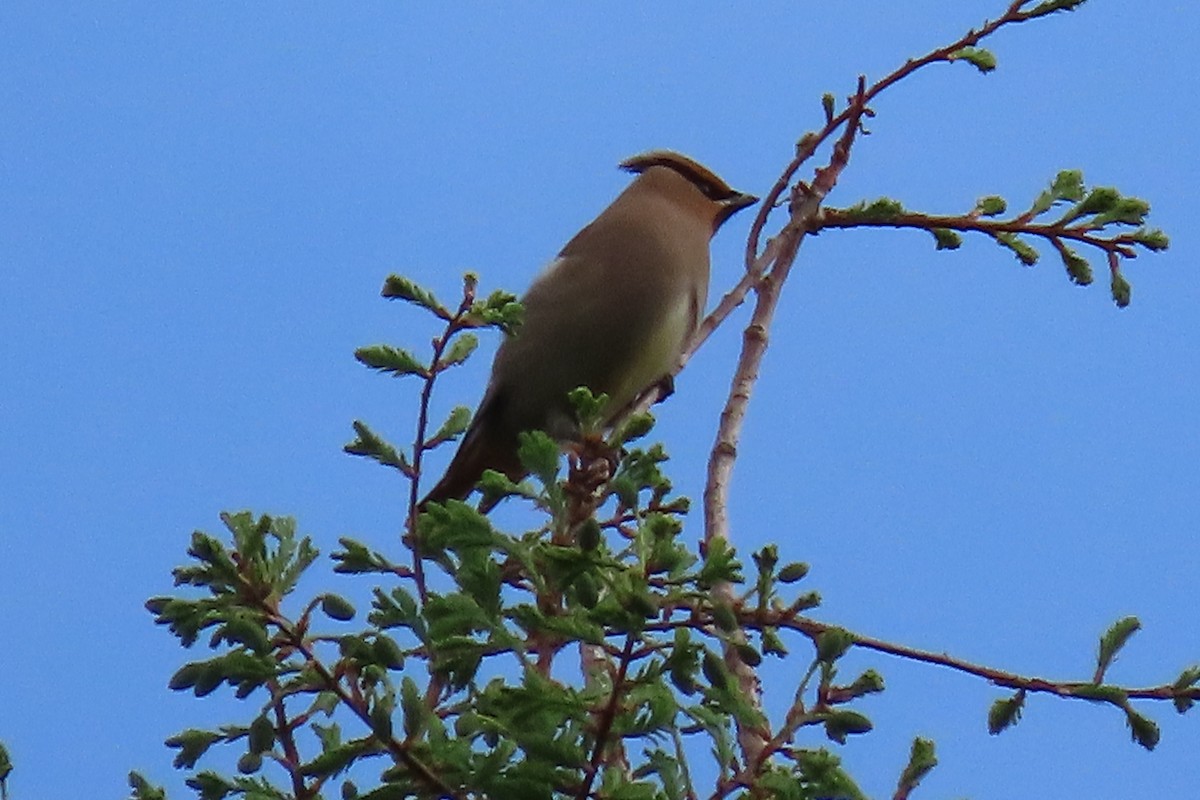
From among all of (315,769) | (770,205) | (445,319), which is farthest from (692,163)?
A: (315,769)

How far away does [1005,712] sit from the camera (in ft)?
6.78

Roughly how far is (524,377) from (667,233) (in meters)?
0.47

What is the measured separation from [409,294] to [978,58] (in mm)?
1345

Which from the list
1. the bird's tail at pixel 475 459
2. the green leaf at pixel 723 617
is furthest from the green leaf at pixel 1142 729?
the bird's tail at pixel 475 459

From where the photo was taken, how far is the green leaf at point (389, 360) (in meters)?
2.01

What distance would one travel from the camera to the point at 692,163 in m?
4.51

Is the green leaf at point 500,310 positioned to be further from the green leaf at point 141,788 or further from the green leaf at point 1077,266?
the green leaf at point 1077,266

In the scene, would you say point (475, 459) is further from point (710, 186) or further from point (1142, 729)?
point (1142, 729)

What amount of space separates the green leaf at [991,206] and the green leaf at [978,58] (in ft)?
0.67

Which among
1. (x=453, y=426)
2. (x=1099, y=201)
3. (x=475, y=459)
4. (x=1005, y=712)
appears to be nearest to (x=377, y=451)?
(x=453, y=426)

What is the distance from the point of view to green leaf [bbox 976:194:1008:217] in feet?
9.83

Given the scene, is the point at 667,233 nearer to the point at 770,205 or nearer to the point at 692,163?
the point at 692,163

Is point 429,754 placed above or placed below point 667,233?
below

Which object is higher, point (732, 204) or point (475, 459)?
point (732, 204)
